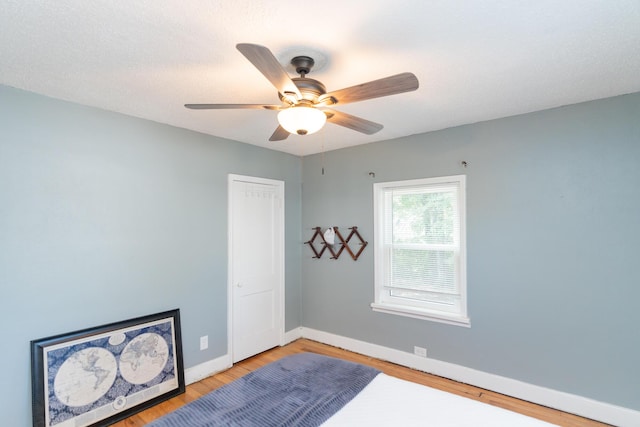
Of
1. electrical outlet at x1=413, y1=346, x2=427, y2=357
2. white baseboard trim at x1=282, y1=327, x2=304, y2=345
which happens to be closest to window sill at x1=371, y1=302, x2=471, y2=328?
electrical outlet at x1=413, y1=346, x2=427, y2=357

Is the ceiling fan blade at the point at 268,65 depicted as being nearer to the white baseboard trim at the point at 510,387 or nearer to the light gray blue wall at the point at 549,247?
the light gray blue wall at the point at 549,247

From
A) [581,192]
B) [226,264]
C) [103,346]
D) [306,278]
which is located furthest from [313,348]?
[581,192]

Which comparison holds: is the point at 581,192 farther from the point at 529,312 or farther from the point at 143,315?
the point at 143,315

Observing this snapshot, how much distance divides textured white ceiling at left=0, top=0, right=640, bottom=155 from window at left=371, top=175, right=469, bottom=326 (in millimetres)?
1003

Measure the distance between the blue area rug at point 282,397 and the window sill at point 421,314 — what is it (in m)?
1.27

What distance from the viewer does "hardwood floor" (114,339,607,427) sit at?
2.47 metres

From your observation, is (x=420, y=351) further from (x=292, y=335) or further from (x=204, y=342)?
(x=204, y=342)

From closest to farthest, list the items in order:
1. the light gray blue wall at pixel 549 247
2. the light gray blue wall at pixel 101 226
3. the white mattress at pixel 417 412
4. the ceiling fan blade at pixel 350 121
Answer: the white mattress at pixel 417 412 < the ceiling fan blade at pixel 350 121 < the light gray blue wall at pixel 101 226 < the light gray blue wall at pixel 549 247

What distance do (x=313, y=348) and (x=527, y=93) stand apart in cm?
333

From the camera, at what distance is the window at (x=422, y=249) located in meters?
3.15

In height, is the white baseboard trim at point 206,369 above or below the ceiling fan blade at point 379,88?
below

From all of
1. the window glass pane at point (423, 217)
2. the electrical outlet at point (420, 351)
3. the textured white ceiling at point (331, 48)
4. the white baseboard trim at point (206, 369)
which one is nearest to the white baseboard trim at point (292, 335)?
the white baseboard trim at point (206, 369)

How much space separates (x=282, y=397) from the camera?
1862 millimetres

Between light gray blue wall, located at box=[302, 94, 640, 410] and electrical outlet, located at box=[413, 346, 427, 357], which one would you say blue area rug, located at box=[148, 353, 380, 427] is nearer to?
electrical outlet, located at box=[413, 346, 427, 357]
